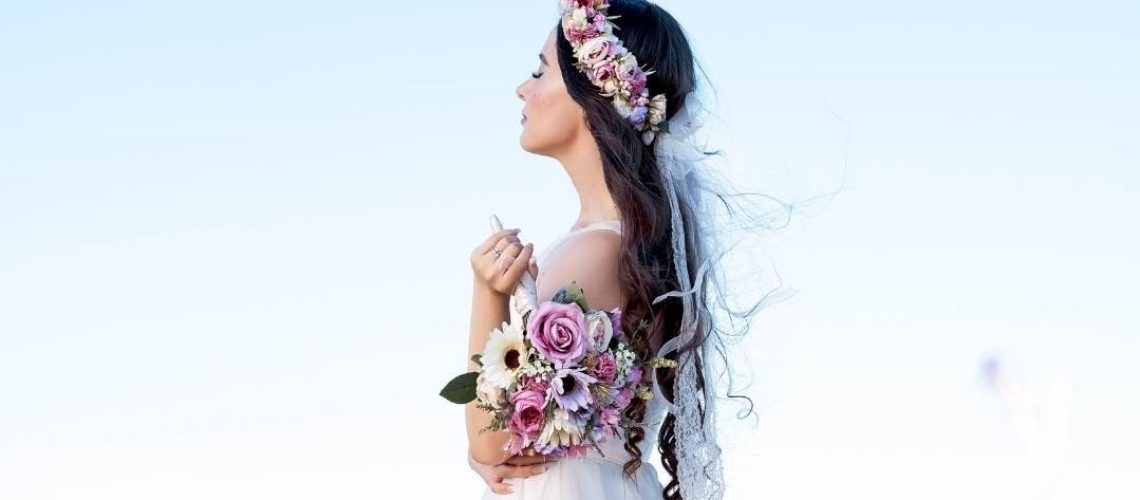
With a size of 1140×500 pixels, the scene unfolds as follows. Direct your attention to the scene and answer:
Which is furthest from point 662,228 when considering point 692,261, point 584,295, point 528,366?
point 528,366

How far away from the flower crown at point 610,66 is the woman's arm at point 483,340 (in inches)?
42.5

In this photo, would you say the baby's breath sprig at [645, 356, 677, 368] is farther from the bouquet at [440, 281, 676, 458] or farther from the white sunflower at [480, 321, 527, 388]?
the white sunflower at [480, 321, 527, 388]

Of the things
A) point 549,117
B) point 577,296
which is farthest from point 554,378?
point 549,117

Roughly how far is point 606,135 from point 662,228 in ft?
1.44

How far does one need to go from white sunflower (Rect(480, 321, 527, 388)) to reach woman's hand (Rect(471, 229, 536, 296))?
0.14m

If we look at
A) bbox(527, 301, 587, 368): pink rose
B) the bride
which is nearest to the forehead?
the bride

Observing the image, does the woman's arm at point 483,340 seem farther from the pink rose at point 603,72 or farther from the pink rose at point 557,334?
the pink rose at point 603,72

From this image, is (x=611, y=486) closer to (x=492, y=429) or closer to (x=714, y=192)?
(x=492, y=429)

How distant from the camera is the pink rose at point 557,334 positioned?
16.5ft

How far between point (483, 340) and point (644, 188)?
97 centimetres

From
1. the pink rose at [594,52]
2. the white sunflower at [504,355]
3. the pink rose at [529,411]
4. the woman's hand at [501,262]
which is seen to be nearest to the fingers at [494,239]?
the woman's hand at [501,262]

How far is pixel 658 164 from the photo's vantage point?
19.5 feet

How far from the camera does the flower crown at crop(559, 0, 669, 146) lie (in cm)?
589

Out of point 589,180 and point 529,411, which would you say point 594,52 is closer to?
point 589,180
